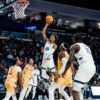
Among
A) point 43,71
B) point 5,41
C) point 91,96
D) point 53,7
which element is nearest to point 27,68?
point 91,96

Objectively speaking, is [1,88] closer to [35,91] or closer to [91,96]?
[35,91]

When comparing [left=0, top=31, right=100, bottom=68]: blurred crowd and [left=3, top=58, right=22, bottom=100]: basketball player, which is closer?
[left=3, top=58, right=22, bottom=100]: basketball player

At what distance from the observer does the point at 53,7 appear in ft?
100

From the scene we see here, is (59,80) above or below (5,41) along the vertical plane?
above

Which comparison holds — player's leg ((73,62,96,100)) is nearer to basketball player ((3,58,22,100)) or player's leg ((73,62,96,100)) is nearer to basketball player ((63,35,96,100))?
basketball player ((63,35,96,100))

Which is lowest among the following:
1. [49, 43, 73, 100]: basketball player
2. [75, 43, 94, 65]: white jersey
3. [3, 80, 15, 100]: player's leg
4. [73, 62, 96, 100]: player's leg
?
[3, 80, 15, 100]: player's leg

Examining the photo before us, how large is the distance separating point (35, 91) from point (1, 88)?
1.76m

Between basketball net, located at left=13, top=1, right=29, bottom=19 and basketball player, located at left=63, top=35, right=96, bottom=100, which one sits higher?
basketball player, located at left=63, top=35, right=96, bottom=100

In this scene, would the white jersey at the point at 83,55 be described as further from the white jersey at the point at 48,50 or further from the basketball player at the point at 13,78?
the basketball player at the point at 13,78

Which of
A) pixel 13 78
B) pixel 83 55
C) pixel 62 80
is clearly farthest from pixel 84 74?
pixel 13 78

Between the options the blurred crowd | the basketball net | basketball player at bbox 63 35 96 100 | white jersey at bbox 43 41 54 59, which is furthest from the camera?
the blurred crowd

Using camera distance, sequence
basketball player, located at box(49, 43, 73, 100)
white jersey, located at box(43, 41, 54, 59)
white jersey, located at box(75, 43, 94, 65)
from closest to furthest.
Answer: white jersey, located at box(75, 43, 94, 65) → basketball player, located at box(49, 43, 73, 100) → white jersey, located at box(43, 41, 54, 59)

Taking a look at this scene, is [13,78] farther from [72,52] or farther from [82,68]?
[72,52]

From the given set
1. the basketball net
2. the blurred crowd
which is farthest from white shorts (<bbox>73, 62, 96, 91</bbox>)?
the blurred crowd
